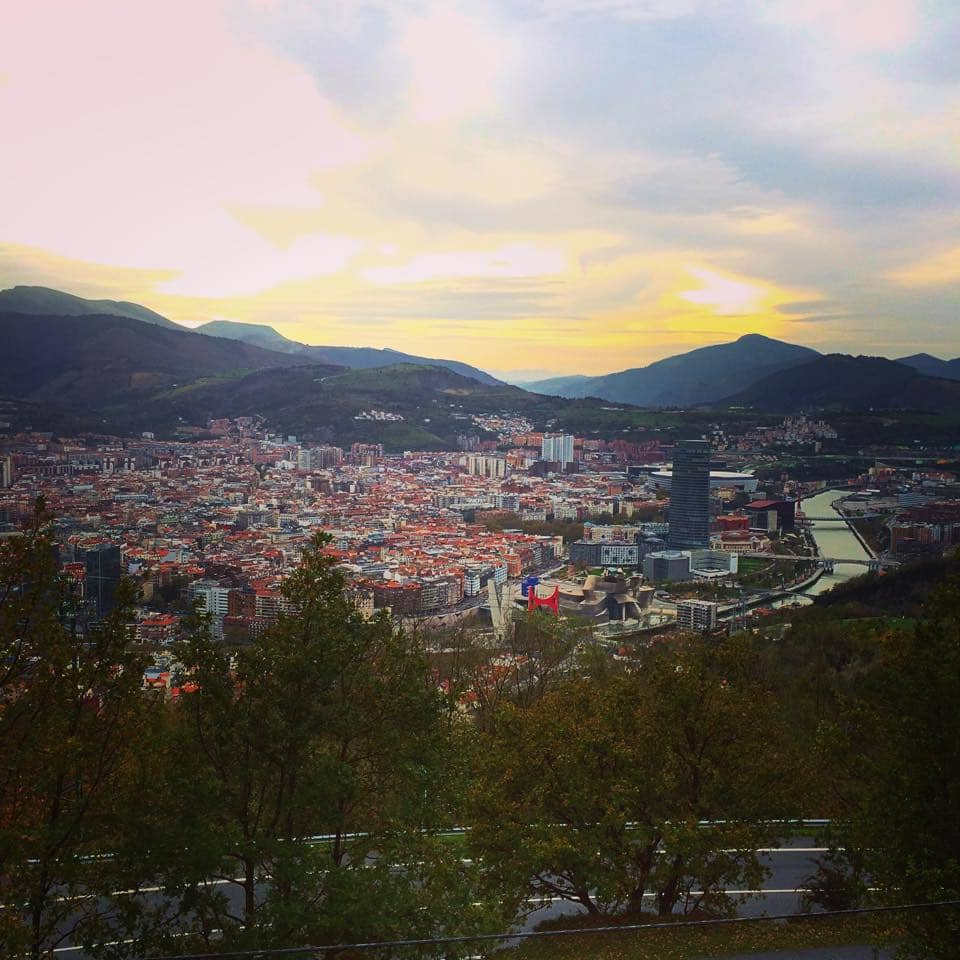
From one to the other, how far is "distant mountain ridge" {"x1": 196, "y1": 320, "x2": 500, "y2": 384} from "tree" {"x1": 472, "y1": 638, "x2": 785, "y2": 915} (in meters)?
40.2

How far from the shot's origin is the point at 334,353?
48531 millimetres

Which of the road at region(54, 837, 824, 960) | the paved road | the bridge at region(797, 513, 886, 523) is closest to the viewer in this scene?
the paved road

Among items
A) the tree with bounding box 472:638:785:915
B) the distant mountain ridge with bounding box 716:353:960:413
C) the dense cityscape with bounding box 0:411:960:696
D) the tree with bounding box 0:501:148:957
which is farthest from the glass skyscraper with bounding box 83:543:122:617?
the distant mountain ridge with bounding box 716:353:960:413

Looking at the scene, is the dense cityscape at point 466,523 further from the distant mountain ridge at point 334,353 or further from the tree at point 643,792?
the distant mountain ridge at point 334,353

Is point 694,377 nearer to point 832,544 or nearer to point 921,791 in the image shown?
point 832,544

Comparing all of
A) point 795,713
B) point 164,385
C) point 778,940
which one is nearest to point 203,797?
point 778,940

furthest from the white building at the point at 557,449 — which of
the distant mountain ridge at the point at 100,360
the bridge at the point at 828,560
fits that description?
the distant mountain ridge at the point at 100,360

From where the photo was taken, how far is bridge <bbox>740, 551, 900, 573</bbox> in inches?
736

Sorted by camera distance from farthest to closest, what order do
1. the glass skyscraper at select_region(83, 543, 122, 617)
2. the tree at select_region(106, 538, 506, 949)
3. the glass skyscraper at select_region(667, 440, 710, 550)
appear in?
the glass skyscraper at select_region(667, 440, 710, 550) < the glass skyscraper at select_region(83, 543, 122, 617) < the tree at select_region(106, 538, 506, 949)

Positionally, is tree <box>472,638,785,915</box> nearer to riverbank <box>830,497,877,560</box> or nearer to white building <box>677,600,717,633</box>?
white building <box>677,600,717,633</box>

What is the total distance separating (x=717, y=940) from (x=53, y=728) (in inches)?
94.2

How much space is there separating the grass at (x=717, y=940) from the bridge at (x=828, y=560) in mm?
16432

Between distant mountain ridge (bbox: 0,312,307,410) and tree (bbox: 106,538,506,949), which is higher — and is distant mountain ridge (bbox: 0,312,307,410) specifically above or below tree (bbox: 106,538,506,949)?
above

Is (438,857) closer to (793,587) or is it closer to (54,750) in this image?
(54,750)
